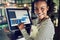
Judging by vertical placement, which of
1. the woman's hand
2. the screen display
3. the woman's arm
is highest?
the screen display

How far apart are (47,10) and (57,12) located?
0.49ft

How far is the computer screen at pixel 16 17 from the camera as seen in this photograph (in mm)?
2088

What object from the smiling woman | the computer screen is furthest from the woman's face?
the computer screen

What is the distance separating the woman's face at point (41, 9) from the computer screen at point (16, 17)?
0.35 ft

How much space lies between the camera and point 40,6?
7.01 feet

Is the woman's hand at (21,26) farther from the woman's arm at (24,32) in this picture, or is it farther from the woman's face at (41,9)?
the woman's face at (41,9)

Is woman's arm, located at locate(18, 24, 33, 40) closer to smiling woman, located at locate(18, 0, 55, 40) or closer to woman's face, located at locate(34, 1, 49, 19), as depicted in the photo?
smiling woman, located at locate(18, 0, 55, 40)

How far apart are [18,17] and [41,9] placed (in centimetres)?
25

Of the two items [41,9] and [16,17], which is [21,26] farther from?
[41,9]

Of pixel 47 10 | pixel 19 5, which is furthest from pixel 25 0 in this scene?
pixel 47 10

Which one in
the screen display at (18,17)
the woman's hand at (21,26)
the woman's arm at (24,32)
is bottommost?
the woman's arm at (24,32)

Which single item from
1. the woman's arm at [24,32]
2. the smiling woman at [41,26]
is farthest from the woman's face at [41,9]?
the woman's arm at [24,32]

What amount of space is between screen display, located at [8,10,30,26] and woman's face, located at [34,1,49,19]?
116 millimetres

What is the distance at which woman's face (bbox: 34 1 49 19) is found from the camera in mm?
2137
